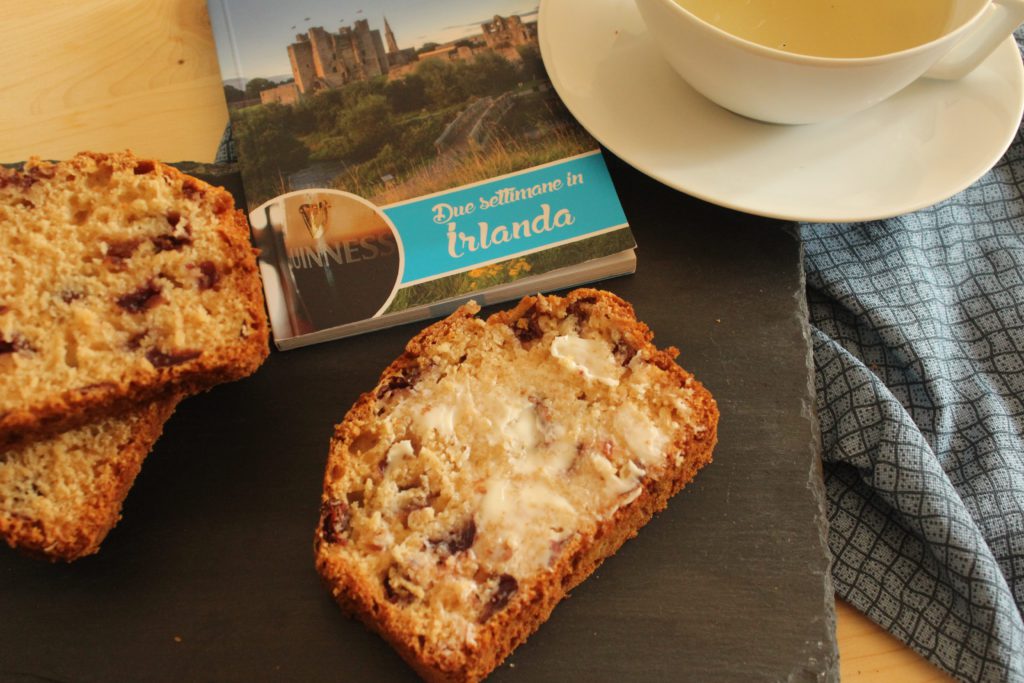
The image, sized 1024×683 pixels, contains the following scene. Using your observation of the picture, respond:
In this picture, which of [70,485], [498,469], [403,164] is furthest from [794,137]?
[70,485]

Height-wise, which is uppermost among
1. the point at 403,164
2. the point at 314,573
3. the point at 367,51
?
the point at 367,51

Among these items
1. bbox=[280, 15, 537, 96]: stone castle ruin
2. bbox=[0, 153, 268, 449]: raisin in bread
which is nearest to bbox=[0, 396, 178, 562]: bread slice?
bbox=[0, 153, 268, 449]: raisin in bread

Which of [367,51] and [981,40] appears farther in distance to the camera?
[367,51]

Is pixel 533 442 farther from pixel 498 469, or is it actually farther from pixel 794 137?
pixel 794 137

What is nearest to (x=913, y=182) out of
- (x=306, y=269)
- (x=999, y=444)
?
(x=999, y=444)

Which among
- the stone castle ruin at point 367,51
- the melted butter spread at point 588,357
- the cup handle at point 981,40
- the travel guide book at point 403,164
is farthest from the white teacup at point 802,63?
the melted butter spread at point 588,357

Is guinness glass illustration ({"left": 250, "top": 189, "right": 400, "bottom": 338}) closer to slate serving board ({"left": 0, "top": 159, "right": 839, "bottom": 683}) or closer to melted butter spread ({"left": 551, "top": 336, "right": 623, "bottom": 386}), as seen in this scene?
slate serving board ({"left": 0, "top": 159, "right": 839, "bottom": 683})

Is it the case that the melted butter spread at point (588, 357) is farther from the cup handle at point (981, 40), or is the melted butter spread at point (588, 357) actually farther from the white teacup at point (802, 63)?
the cup handle at point (981, 40)
